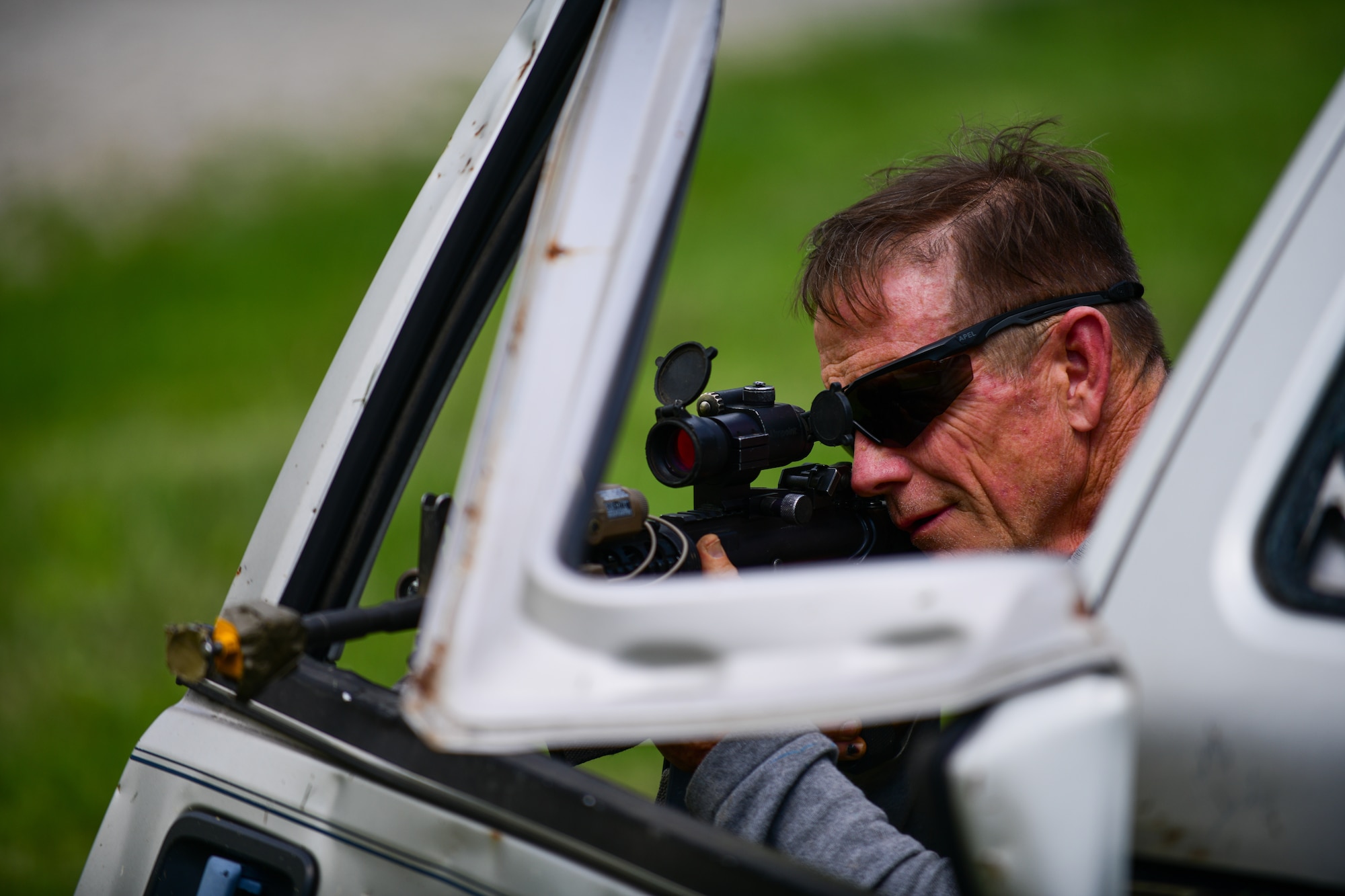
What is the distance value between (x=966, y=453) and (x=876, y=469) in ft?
0.60

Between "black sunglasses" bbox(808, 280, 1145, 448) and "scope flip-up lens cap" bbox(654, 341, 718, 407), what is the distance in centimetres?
22

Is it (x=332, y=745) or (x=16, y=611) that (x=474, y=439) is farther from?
(x=16, y=611)

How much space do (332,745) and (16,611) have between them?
6178 millimetres

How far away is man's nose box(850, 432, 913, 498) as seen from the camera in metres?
2.20

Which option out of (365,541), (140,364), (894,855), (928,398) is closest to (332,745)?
(365,541)

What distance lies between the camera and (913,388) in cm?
208

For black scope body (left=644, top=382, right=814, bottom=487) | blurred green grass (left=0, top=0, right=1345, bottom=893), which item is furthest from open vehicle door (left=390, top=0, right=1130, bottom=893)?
blurred green grass (left=0, top=0, right=1345, bottom=893)

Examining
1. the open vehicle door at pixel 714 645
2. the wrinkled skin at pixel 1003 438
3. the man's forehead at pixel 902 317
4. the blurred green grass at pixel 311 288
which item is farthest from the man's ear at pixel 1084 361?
the blurred green grass at pixel 311 288

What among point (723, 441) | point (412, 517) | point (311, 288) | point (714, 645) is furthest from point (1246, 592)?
point (311, 288)

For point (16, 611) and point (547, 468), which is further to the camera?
point (16, 611)

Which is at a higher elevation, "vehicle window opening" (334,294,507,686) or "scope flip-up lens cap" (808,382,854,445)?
"scope flip-up lens cap" (808,382,854,445)

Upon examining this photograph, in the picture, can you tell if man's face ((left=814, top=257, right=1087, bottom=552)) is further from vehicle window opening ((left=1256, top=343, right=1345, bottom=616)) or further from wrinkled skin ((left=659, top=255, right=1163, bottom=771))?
vehicle window opening ((left=1256, top=343, right=1345, bottom=616))

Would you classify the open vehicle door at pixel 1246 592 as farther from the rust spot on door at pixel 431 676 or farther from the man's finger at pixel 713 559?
the man's finger at pixel 713 559

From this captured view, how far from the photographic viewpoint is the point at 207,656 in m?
1.24
